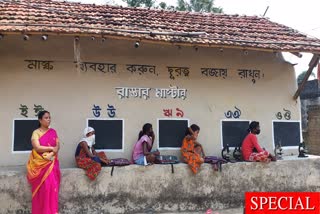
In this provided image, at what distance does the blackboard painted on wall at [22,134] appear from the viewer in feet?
21.4

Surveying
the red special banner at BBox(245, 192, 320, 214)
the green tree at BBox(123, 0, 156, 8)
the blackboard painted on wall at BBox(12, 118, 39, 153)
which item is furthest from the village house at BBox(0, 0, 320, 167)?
the green tree at BBox(123, 0, 156, 8)

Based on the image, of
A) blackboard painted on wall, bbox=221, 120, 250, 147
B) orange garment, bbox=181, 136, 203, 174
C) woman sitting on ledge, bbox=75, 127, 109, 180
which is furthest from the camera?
blackboard painted on wall, bbox=221, 120, 250, 147

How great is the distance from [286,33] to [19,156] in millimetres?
6142

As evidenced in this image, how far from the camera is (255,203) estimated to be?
14.6 ft

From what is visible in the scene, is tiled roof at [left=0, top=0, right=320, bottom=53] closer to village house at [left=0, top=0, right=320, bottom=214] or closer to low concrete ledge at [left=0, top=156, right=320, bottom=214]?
village house at [left=0, top=0, right=320, bottom=214]

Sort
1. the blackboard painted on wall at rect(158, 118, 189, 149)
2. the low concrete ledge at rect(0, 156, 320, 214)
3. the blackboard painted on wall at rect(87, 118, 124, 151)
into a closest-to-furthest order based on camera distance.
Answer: the low concrete ledge at rect(0, 156, 320, 214) → the blackboard painted on wall at rect(87, 118, 124, 151) → the blackboard painted on wall at rect(158, 118, 189, 149)

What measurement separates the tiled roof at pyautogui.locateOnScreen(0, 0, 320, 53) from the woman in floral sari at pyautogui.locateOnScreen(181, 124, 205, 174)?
1656 mm

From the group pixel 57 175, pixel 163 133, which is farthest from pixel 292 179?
pixel 57 175

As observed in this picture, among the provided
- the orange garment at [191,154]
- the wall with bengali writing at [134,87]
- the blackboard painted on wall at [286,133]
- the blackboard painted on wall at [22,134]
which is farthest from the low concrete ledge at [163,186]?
the blackboard painted on wall at [286,133]

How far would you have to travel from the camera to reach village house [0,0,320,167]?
6.53 meters

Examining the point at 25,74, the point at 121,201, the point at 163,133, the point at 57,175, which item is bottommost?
the point at 121,201

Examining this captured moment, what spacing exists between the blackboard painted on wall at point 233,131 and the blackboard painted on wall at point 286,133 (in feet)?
2.42

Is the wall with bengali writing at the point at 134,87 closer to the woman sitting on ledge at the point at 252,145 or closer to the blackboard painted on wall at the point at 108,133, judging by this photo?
the blackboard painted on wall at the point at 108,133

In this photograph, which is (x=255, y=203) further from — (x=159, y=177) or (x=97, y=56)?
(x=97, y=56)
